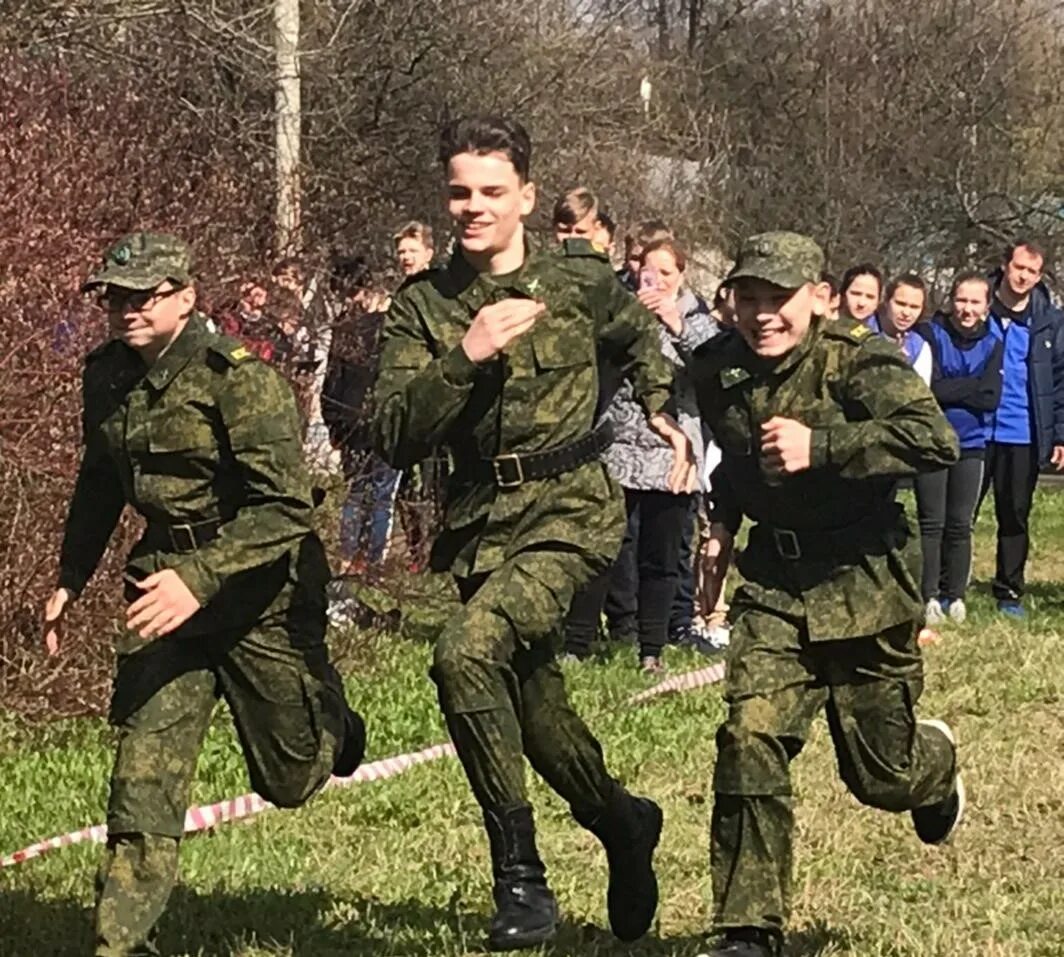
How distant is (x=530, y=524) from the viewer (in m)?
5.36

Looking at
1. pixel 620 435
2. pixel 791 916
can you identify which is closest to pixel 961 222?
pixel 620 435

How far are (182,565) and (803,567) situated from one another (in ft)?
5.12

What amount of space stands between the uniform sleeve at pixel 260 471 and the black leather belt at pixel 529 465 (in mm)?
487

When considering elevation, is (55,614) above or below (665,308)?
below

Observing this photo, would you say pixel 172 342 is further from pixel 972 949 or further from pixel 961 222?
pixel 961 222

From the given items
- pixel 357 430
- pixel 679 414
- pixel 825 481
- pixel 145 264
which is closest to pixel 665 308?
pixel 679 414

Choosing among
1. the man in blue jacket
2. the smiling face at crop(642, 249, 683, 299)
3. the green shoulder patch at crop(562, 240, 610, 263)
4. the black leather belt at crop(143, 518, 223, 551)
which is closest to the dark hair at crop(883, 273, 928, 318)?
the man in blue jacket

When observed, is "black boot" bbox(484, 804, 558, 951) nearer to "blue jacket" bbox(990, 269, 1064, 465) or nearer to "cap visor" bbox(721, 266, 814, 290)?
"cap visor" bbox(721, 266, 814, 290)

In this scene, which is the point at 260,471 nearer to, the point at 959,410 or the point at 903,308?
the point at 903,308

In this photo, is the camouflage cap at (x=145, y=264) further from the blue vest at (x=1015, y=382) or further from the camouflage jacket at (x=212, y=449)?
the blue vest at (x=1015, y=382)

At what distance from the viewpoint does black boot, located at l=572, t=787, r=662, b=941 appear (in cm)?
560

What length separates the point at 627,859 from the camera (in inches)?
221

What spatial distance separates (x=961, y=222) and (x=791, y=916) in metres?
27.2

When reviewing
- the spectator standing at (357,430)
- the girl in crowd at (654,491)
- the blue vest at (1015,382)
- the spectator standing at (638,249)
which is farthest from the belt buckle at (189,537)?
the blue vest at (1015,382)
